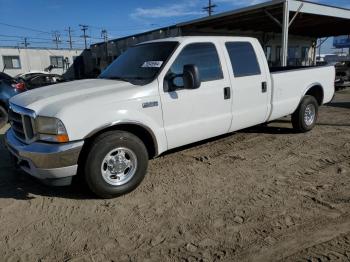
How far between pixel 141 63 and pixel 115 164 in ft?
5.37

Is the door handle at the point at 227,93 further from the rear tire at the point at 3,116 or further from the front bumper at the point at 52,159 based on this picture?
the rear tire at the point at 3,116

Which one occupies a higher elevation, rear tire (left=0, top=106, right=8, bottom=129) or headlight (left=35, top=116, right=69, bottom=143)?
headlight (left=35, top=116, right=69, bottom=143)

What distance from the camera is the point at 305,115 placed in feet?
22.8

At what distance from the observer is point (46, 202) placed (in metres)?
4.09

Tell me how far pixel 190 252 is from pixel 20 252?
1584 mm

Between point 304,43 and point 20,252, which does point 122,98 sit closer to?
point 20,252

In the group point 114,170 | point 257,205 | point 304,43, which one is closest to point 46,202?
point 114,170

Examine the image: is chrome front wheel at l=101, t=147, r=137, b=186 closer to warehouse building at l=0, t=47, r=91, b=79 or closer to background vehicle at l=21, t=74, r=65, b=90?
background vehicle at l=21, t=74, r=65, b=90

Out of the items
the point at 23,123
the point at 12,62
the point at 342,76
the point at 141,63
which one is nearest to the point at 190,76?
the point at 141,63

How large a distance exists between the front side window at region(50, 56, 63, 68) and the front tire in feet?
123

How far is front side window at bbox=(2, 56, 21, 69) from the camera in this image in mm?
33719

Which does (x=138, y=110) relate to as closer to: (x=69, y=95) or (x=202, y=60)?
(x=69, y=95)

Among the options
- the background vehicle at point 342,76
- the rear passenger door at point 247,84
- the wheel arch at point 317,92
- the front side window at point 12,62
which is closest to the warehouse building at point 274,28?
the background vehicle at point 342,76

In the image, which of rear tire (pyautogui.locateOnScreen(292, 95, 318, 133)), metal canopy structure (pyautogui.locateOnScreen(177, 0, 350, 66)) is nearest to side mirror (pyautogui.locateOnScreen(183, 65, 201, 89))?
rear tire (pyautogui.locateOnScreen(292, 95, 318, 133))
